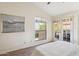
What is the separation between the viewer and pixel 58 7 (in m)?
1.43

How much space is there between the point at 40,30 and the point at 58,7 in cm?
47

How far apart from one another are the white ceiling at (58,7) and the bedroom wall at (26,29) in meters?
0.08

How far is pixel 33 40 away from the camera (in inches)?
56.6

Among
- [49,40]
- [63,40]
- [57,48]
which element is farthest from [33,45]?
[63,40]

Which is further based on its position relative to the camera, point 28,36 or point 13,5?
point 28,36

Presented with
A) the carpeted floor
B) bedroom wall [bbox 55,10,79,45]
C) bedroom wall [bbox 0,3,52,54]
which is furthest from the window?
bedroom wall [bbox 55,10,79,45]

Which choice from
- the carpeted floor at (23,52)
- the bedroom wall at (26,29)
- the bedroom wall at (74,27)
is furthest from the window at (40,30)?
the bedroom wall at (74,27)

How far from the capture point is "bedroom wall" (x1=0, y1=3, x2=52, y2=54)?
1.30 m

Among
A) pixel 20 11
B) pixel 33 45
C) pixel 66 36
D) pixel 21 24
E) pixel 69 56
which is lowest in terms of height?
pixel 69 56

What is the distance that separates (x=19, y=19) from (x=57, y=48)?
0.76 m

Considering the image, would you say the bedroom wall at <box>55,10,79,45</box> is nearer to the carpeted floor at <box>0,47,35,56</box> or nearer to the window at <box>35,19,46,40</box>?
the window at <box>35,19,46,40</box>

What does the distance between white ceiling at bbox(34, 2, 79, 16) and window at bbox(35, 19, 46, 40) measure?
0.73 feet

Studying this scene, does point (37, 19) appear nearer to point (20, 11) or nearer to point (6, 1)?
point (20, 11)

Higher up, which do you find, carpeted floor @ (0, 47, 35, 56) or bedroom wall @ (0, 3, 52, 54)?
bedroom wall @ (0, 3, 52, 54)
